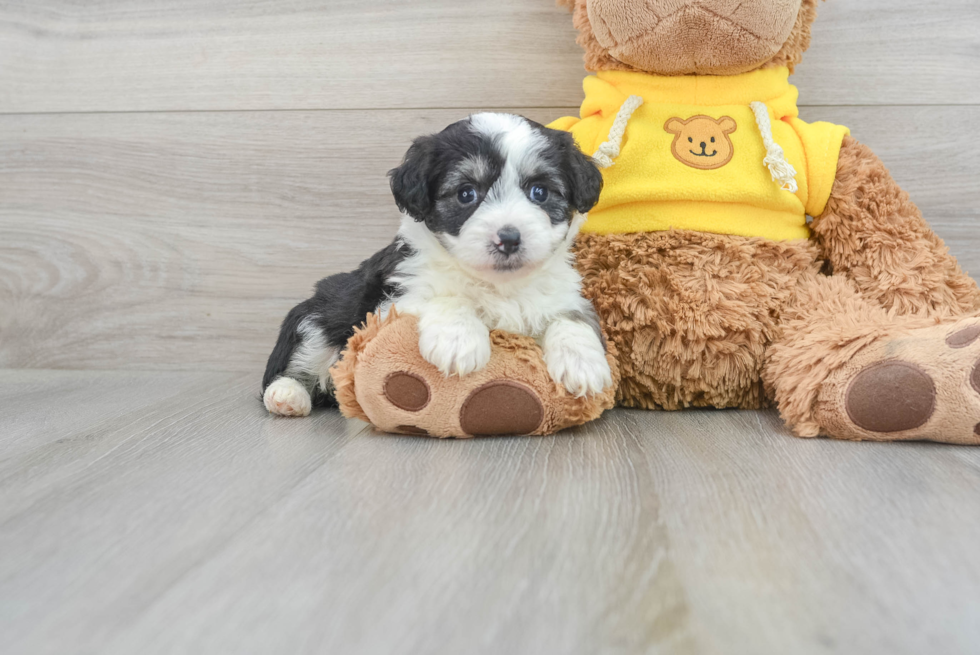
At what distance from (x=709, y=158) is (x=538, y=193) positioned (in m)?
0.47

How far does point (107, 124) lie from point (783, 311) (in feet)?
7.01

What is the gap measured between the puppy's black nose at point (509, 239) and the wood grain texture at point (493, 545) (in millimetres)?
395

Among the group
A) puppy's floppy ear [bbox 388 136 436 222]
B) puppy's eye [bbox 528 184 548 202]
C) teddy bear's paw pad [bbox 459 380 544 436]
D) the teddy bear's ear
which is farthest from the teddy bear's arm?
puppy's floppy ear [bbox 388 136 436 222]

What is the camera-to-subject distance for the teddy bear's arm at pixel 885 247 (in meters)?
1.68

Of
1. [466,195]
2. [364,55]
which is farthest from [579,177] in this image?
[364,55]

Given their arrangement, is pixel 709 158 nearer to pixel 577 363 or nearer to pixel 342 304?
pixel 577 363

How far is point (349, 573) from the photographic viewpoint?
2.99 feet

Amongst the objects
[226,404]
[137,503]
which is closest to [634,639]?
[137,503]

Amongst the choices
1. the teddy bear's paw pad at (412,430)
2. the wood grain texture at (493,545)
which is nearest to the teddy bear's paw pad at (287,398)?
the wood grain texture at (493,545)

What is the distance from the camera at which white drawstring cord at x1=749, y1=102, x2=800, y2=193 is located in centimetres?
168

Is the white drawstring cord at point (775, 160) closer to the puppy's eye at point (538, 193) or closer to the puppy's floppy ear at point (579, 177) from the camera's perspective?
the puppy's floppy ear at point (579, 177)

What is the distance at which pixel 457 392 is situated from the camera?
58.1 inches

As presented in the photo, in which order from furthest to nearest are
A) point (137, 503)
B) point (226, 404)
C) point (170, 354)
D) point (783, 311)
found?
1. point (170, 354)
2. point (226, 404)
3. point (783, 311)
4. point (137, 503)

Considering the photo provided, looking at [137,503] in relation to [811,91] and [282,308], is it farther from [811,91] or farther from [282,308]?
[811,91]
